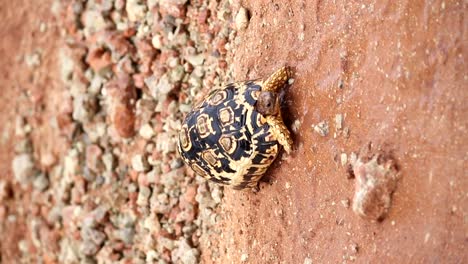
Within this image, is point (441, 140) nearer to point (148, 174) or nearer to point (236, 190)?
point (236, 190)

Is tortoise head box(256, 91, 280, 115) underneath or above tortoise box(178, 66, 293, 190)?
above

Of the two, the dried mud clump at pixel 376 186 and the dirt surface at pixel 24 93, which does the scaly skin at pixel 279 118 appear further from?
the dirt surface at pixel 24 93

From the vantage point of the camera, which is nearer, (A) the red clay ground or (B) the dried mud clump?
(A) the red clay ground

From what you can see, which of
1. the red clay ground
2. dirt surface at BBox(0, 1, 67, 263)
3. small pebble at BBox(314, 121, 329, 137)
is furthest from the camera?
dirt surface at BBox(0, 1, 67, 263)

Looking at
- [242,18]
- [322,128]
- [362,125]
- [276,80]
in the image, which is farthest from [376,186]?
[242,18]

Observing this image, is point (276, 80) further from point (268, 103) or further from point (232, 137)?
point (232, 137)

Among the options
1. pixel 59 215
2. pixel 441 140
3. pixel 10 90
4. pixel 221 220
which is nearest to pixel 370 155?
pixel 441 140

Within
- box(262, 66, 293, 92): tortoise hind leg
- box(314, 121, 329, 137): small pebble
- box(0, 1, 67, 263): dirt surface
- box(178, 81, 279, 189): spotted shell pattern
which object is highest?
box(262, 66, 293, 92): tortoise hind leg

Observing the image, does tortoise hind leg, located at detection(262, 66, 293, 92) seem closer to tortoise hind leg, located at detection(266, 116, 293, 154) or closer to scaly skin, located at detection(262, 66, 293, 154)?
scaly skin, located at detection(262, 66, 293, 154)

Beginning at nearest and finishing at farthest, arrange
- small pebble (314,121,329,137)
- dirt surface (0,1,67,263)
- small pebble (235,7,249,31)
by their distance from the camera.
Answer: small pebble (314,121,329,137)
small pebble (235,7,249,31)
dirt surface (0,1,67,263)

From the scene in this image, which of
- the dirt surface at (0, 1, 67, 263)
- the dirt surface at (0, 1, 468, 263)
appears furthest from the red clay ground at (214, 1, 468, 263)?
the dirt surface at (0, 1, 67, 263)
